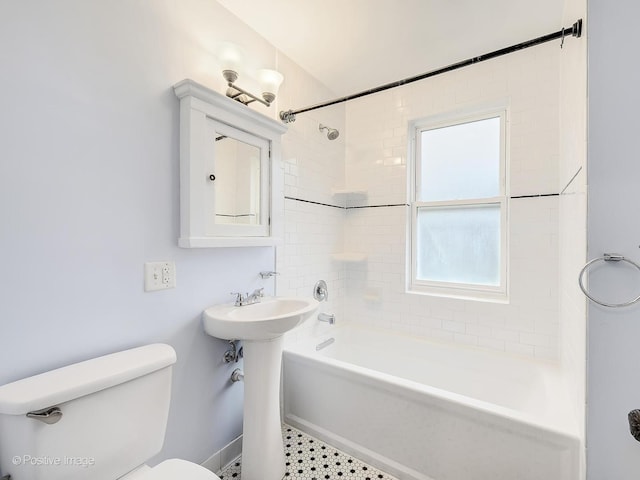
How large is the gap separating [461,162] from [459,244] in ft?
2.16

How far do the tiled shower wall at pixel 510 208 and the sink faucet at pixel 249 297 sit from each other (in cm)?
111

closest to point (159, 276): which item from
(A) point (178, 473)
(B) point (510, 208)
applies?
(A) point (178, 473)

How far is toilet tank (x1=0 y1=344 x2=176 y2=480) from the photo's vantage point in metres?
0.85

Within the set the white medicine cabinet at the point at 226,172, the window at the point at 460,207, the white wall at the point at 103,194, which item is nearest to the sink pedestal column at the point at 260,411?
the white wall at the point at 103,194

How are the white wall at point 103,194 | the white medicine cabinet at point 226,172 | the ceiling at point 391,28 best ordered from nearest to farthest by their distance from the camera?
the white wall at point 103,194, the white medicine cabinet at point 226,172, the ceiling at point 391,28

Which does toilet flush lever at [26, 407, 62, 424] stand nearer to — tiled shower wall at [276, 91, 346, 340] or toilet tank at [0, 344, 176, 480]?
toilet tank at [0, 344, 176, 480]

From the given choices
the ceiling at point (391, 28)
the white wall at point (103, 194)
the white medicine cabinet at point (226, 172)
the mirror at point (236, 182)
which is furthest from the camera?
the ceiling at point (391, 28)

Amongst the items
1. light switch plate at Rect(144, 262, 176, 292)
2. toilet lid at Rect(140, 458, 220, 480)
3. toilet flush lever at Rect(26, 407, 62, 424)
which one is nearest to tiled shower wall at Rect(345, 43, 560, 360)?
light switch plate at Rect(144, 262, 176, 292)

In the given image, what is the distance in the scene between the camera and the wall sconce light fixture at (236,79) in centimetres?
156

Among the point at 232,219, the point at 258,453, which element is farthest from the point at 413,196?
the point at 258,453

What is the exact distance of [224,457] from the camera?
165 cm

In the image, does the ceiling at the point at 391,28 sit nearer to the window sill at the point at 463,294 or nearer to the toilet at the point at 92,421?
the window sill at the point at 463,294

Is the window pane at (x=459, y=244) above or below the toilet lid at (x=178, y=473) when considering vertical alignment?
above

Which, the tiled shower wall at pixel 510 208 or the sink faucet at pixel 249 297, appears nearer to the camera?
the sink faucet at pixel 249 297
